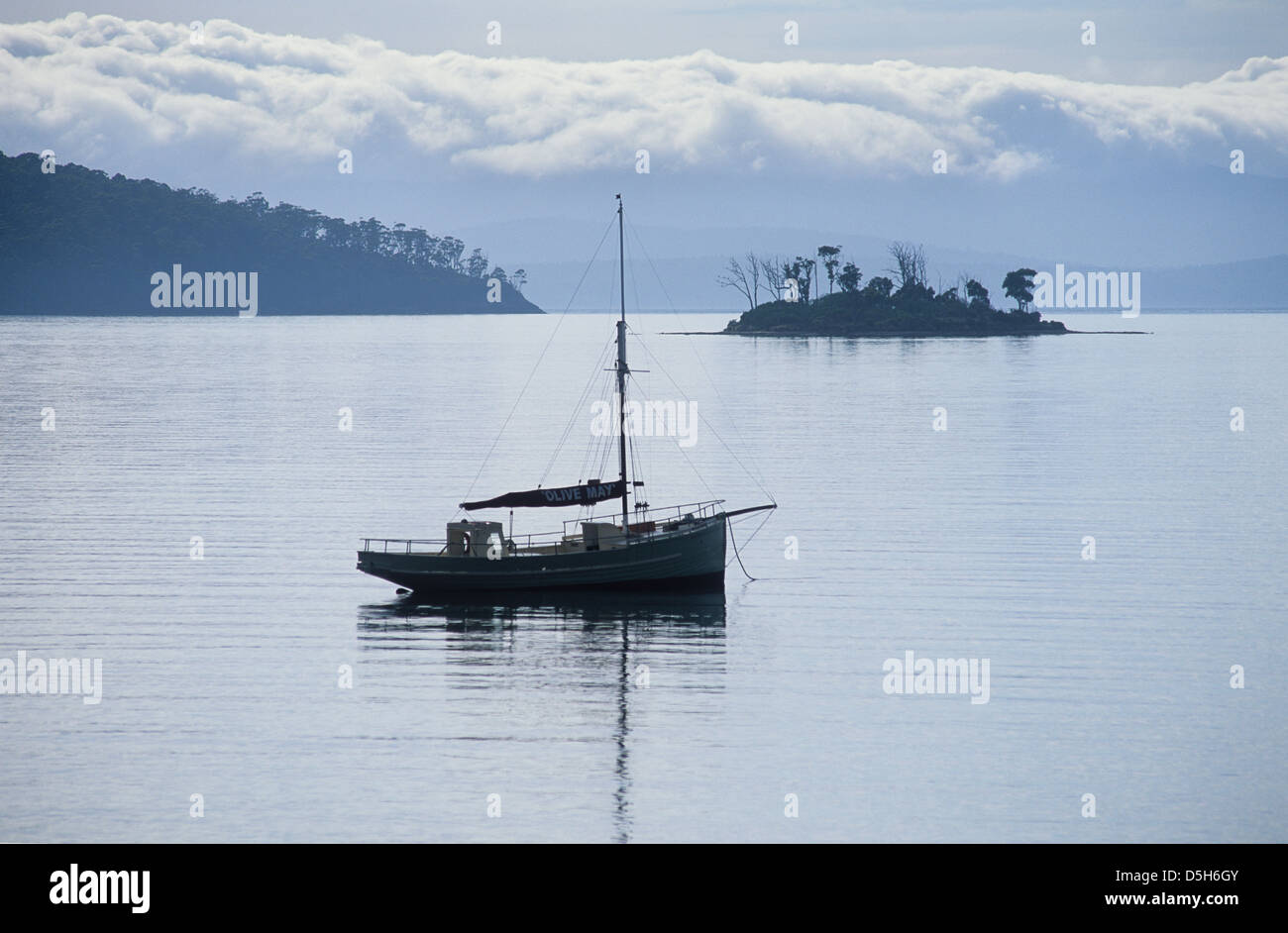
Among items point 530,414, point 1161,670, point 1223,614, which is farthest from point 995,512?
point 530,414

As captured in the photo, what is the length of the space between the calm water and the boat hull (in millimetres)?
1244

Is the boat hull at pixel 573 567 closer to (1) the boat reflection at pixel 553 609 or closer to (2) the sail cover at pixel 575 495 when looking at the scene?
(1) the boat reflection at pixel 553 609

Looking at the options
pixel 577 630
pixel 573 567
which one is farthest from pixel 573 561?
pixel 577 630

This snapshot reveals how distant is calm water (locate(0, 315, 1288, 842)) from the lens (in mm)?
34375

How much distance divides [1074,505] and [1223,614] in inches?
1090

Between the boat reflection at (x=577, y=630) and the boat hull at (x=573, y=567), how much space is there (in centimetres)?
63

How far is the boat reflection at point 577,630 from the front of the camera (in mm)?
46531

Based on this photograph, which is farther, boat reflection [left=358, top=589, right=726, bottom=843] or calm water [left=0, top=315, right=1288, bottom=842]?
boat reflection [left=358, top=589, right=726, bottom=843]

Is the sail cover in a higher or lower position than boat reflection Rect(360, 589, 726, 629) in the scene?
higher

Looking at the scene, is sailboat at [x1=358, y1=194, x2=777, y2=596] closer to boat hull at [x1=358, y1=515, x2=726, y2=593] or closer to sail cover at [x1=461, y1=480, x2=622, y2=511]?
boat hull at [x1=358, y1=515, x2=726, y2=593]

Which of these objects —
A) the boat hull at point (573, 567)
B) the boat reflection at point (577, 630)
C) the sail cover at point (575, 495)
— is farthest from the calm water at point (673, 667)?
the sail cover at point (575, 495)

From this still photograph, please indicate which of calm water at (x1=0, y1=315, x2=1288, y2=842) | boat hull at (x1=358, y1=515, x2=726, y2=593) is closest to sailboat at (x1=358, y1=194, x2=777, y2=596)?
boat hull at (x1=358, y1=515, x2=726, y2=593)

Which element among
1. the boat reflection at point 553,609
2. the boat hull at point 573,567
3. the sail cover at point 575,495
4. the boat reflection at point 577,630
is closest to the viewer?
the boat reflection at point 577,630
